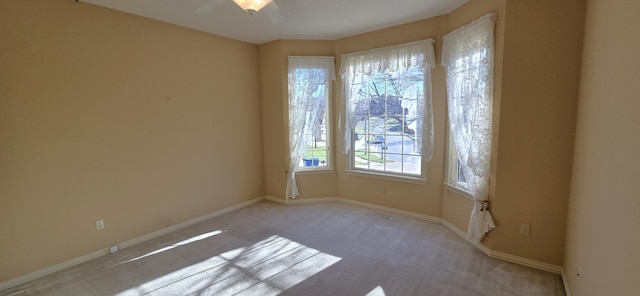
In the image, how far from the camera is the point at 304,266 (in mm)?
2623

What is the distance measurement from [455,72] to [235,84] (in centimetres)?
300

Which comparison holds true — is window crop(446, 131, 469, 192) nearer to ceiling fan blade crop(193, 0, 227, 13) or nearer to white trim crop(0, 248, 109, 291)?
ceiling fan blade crop(193, 0, 227, 13)

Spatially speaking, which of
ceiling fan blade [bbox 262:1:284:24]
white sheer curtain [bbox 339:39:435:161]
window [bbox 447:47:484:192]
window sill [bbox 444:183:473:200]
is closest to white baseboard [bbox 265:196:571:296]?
window sill [bbox 444:183:473:200]

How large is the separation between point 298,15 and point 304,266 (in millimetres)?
2698

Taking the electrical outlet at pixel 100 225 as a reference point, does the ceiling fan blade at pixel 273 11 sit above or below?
above

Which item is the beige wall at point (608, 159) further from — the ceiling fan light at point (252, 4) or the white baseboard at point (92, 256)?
the white baseboard at point (92, 256)

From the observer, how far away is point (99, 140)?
2.86 meters

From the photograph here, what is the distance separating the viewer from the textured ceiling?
112 inches

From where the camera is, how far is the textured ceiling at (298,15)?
2840 millimetres

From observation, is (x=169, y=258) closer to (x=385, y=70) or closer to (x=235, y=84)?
(x=235, y=84)

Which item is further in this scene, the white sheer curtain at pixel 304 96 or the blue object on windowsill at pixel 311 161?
the blue object on windowsill at pixel 311 161

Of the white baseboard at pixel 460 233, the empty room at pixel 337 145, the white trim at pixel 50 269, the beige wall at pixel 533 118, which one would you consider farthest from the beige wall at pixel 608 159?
the white trim at pixel 50 269

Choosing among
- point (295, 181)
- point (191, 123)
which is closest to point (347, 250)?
point (295, 181)

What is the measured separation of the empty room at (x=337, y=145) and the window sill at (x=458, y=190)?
0.18 ft
